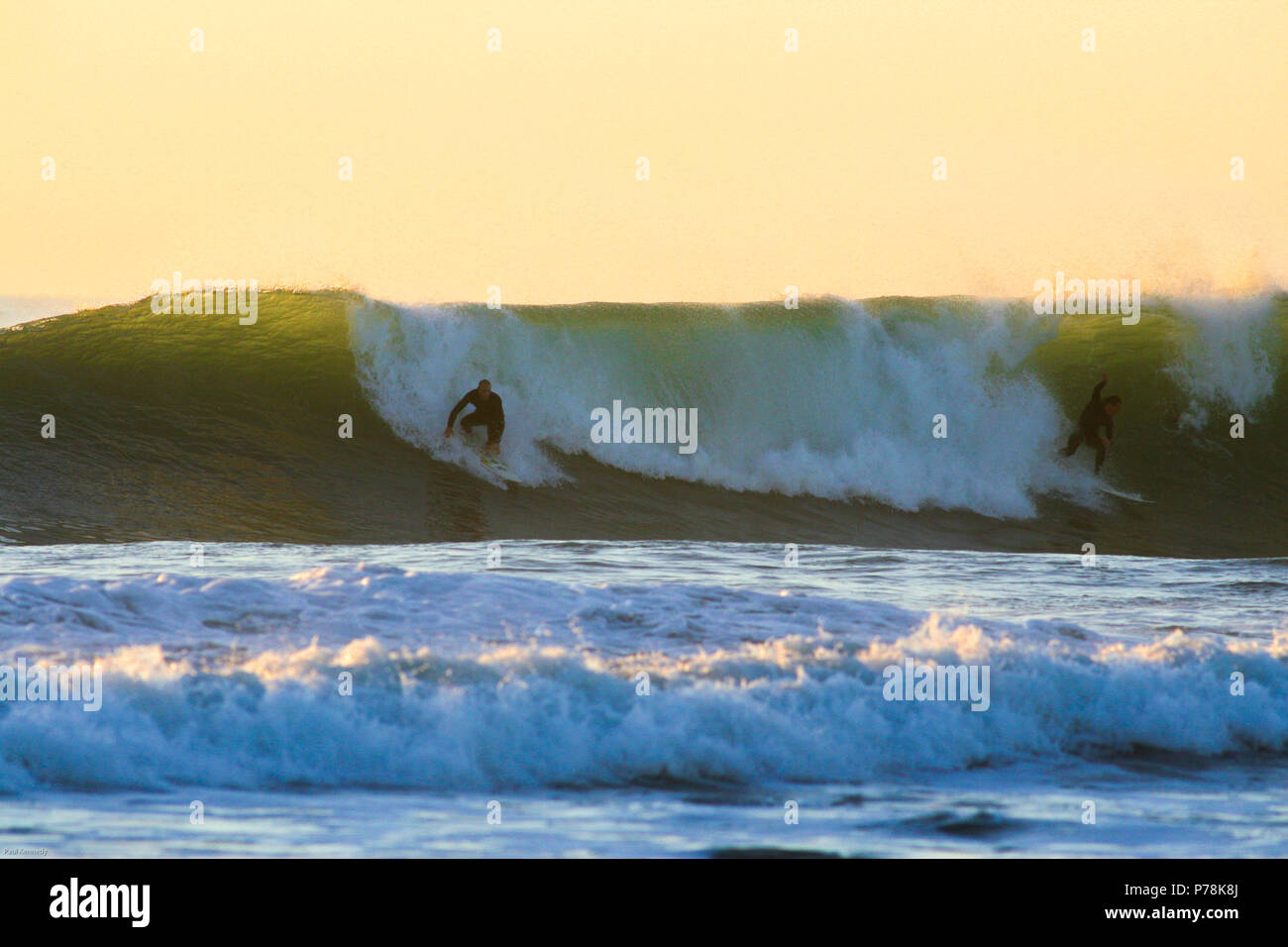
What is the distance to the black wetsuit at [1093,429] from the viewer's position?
715 inches

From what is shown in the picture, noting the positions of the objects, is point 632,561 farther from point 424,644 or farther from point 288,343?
point 288,343

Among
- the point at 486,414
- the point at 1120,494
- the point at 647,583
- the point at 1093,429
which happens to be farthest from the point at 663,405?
the point at 647,583

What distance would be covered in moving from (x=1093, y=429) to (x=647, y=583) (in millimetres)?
10837

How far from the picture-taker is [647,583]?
936cm

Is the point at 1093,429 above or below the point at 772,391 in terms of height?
below

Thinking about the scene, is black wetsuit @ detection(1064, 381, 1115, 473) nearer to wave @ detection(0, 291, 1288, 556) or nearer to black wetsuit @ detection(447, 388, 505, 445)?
wave @ detection(0, 291, 1288, 556)

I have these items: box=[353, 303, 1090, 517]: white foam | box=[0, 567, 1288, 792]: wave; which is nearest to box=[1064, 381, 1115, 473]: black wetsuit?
box=[353, 303, 1090, 517]: white foam

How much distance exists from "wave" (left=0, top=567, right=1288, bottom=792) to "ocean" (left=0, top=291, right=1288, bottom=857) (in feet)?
0.07

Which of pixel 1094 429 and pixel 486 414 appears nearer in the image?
pixel 486 414

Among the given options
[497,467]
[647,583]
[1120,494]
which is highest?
[497,467]

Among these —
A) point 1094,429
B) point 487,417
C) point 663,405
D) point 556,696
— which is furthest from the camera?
point 663,405

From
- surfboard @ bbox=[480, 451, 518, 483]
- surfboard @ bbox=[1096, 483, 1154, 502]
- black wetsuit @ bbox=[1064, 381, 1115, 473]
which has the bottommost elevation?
surfboard @ bbox=[1096, 483, 1154, 502]

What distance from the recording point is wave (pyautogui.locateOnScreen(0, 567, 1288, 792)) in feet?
18.1

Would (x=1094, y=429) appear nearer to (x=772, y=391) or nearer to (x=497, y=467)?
(x=772, y=391)
